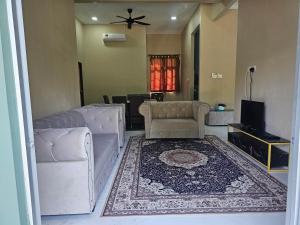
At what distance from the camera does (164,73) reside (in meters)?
9.60

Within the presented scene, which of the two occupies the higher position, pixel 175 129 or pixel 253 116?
pixel 253 116

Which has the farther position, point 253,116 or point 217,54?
point 217,54

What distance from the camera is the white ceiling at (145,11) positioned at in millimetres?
6051

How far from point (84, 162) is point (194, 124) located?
3.00 m

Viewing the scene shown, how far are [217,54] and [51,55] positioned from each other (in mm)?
4561

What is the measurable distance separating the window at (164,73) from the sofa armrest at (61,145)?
8.07 meters

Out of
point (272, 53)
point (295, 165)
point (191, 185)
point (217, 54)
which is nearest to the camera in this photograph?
point (295, 165)

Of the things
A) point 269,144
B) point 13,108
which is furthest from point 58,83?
point 269,144

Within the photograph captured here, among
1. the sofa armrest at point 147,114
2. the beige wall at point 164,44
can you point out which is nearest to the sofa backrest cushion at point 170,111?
the sofa armrest at point 147,114

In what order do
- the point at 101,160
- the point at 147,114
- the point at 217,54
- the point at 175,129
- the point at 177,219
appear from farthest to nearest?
the point at 217,54
the point at 147,114
the point at 175,129
the point at 101,160
the point at 177,219

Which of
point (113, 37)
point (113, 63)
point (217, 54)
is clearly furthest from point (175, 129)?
point (113, 37)

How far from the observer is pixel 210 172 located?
9.28 feet

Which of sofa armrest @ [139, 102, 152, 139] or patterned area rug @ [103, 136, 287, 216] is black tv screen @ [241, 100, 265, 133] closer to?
patterned area rug @ [103, 136, 287, 216]

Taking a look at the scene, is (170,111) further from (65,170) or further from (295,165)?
(295,165)
